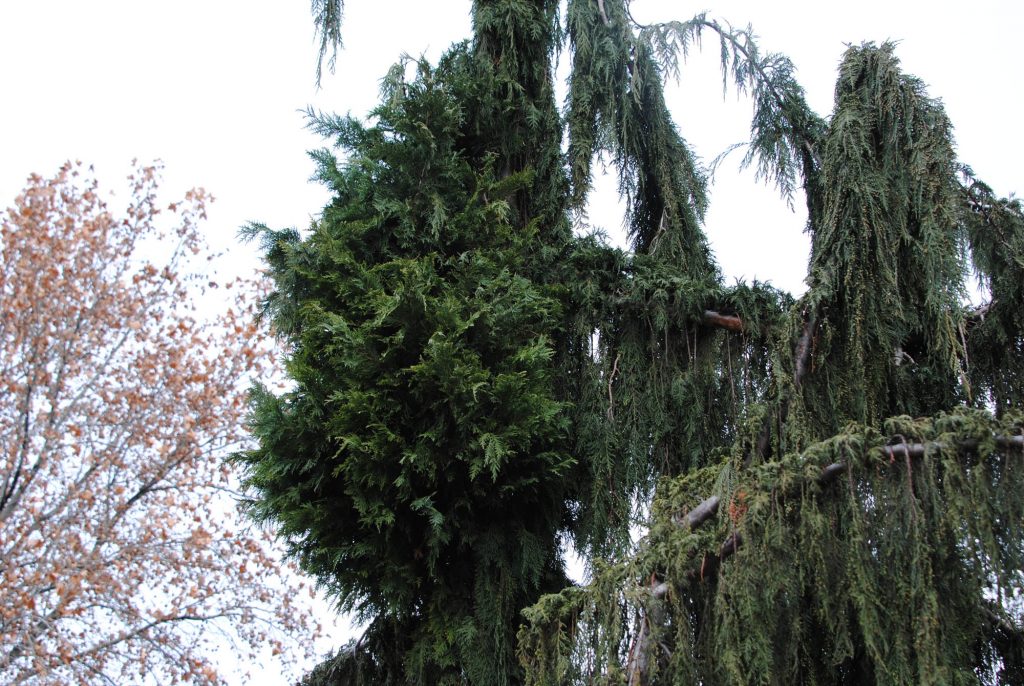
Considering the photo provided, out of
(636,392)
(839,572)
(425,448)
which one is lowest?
(839,572)

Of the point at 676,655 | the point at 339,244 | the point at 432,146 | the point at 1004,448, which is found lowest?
the point at 676,655

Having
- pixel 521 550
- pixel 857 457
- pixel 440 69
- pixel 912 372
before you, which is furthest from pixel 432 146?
pixel 857 457

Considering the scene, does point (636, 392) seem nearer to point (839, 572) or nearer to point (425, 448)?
point (425, 448)

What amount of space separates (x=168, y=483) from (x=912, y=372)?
272 inches

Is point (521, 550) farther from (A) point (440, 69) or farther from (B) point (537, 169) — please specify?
(A) point (440, 69)

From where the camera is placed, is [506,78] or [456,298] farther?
[506,78]

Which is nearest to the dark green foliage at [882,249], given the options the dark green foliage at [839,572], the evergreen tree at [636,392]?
the evergreen tree at [636,392]

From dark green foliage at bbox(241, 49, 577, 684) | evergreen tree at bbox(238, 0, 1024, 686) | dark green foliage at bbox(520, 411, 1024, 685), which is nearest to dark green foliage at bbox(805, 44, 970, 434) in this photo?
evergreen tree at bbox(238, 0, 1024, 686)

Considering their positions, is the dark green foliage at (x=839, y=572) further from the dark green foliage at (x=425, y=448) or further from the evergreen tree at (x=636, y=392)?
the dark green foliage at (x=425, y=448)

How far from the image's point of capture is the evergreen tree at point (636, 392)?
246cm

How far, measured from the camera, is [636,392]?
14.8 feet

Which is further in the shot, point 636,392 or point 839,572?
point 636,392

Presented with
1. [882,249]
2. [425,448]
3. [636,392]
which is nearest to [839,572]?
Answer: [882,249]

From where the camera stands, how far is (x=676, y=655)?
8.30 feet
